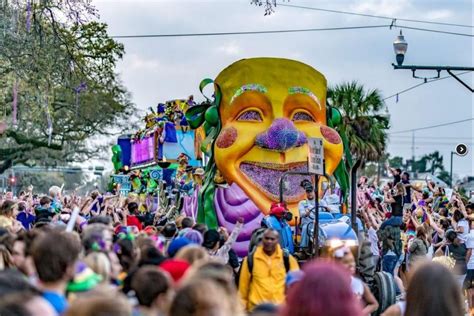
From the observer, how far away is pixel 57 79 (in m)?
18.9

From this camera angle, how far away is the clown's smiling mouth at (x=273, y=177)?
1992 centimetres

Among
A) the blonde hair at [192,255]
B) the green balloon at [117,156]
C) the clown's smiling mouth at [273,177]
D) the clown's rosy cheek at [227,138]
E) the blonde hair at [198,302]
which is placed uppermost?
the green balloon at [117,156]

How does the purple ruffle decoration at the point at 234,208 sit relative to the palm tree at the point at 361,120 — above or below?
below

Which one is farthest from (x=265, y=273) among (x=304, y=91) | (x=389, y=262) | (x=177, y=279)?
(x=304, y=91)

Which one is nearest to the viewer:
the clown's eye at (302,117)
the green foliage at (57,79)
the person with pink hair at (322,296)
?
the person with pink hair at (322,296)

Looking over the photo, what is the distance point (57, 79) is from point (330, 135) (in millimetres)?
5377

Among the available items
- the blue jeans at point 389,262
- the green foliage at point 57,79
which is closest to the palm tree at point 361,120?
the green foliage at point 57,79

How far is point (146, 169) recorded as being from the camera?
1695 inches

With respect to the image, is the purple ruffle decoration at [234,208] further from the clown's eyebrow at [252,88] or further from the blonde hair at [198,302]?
the blonde hair at [198,302]

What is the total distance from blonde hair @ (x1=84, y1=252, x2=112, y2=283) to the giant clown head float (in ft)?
41.2

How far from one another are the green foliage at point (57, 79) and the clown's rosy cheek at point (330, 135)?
450 cm

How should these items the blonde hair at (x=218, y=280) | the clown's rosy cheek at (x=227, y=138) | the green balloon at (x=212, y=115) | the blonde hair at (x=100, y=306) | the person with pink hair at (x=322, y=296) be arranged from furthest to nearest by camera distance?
the green balloon at (x=212, y=115) < the clown's rosy cheek at (x=227, y=138) < the blonde hair at (x=218, y=280) < the person with pink hair at (x=322, y=296) < the blonde hair at (x=100, y=306)

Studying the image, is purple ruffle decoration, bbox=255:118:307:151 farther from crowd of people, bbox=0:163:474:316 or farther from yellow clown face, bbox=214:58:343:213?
crowd of people, bbox=0:163:474:316

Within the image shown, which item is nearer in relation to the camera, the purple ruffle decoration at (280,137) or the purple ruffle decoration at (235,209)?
the purple ruffle decoration at (235,209)
